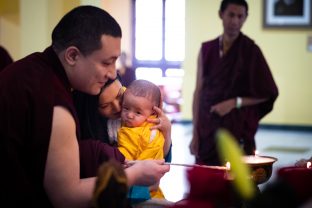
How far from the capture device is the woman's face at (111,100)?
1.51 m

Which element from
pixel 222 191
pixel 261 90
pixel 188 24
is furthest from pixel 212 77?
pixel 188 24

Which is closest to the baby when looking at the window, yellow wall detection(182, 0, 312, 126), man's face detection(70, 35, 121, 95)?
man's face detection(70, 35, 121, 95)

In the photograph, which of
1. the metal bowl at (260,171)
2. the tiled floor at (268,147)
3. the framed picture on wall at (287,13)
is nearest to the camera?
the metal bowl at (260,171)

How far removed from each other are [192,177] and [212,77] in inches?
87.9

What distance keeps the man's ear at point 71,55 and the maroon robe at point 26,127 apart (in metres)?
0.05

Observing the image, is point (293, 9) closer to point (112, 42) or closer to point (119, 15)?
point (119, 15)

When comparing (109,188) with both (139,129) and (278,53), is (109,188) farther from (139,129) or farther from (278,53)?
(278,53)

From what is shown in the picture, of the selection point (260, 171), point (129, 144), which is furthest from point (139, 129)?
point (260, 171)

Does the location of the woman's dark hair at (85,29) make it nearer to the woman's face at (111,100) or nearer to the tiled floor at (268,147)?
the woman's face at (111,100)

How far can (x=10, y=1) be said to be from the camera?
320 cm

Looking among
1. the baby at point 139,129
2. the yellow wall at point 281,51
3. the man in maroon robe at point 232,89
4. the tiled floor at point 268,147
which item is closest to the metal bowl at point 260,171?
the baby at point 139,129

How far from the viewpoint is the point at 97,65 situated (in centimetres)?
117

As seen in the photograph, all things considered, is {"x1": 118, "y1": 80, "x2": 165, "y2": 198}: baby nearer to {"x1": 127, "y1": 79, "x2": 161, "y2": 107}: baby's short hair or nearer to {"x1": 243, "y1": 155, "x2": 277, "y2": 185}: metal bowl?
{"x1": 127, "y1": 79, "x2": 161, "y2": 107}: baby's short hair

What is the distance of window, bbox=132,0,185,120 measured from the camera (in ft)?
26.9
